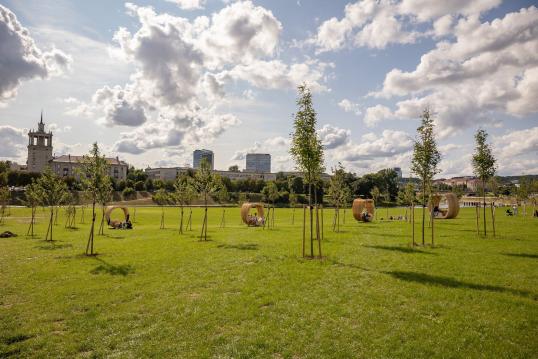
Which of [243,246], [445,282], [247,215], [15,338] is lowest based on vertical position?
[15,338]

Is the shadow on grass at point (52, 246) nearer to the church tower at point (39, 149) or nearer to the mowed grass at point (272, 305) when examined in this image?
the mowed grass at point (272, 305)

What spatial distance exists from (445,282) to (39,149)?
8695 inches

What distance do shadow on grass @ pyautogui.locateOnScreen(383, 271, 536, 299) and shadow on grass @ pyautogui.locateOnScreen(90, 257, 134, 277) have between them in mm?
13385

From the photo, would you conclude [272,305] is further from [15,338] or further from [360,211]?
[360,211]

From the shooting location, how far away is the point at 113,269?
715 inches

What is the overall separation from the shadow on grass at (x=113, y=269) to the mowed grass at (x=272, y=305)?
4.3 inches

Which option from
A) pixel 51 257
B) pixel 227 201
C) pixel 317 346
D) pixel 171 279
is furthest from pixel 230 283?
pixel 227 201

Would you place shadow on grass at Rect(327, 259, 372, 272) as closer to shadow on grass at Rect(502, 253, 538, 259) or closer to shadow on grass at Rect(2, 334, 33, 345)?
shadow on grass at Rect(502, 253, 538, 259)

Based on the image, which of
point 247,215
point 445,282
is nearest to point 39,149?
A: point 247,215

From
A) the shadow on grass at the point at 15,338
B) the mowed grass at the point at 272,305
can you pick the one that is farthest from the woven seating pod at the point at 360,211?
the shadow on grass at the point at 15,338

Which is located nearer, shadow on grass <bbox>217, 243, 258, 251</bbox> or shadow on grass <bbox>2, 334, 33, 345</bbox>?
shadow on grass <bbox>2, 334, 33, 345</bbox>

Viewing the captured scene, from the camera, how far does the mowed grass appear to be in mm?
9273

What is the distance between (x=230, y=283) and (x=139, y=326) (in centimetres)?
495

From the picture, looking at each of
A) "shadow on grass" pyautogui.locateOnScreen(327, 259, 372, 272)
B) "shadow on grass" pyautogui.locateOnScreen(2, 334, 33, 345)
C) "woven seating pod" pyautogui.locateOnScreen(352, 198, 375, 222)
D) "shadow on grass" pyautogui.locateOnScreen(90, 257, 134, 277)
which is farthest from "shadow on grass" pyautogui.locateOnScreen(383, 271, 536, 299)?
"woven seating pod" pyautogui.locateOnScreen(352, 198, 375, 222)
